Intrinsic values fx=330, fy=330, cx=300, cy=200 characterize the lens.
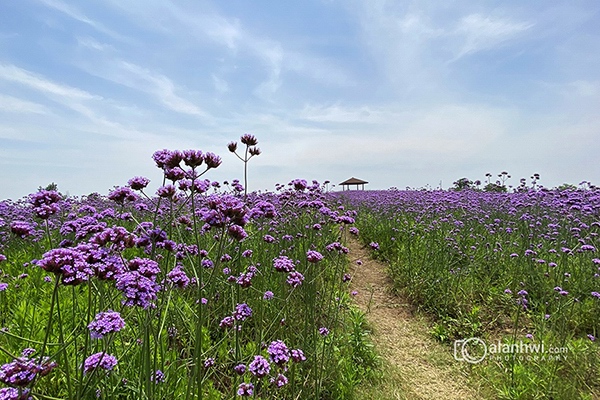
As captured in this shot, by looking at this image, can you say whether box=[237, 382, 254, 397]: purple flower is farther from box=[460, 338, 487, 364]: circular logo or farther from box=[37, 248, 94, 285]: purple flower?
box=[460, 338, 487, 364]: circular logo

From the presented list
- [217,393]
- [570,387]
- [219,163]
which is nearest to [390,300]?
[570,387]

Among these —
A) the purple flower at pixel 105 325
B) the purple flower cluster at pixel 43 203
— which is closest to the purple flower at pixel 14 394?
the purple flower at pixel 105 325

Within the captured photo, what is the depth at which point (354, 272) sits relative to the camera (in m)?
6.48

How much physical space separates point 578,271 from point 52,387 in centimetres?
642

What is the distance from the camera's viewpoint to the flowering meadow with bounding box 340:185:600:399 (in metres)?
3.26

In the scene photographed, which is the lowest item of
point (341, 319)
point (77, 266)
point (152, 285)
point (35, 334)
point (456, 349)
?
point (456, 349)

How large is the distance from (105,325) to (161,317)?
3.76 feet

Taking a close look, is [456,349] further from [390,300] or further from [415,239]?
[415,239]

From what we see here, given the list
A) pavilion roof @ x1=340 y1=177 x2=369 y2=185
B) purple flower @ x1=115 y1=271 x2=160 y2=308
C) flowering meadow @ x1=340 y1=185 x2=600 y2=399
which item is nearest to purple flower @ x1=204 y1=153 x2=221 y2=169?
purple flower @ x1=115 y1=271 x2=160 y2=308

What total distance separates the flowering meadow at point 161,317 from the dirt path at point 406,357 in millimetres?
332

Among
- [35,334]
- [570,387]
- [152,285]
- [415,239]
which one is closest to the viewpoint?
[152,285]

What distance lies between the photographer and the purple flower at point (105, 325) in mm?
1325

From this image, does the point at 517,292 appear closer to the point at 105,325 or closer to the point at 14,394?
the point at 105,325

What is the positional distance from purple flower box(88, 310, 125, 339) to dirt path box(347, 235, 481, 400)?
244 centimetres
